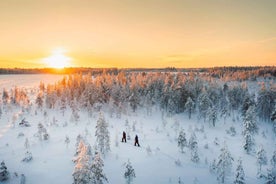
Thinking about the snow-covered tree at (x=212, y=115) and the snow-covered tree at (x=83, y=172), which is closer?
the snow-covered tree at (x=83, y=172)

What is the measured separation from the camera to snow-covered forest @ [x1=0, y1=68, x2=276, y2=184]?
21.0 metres

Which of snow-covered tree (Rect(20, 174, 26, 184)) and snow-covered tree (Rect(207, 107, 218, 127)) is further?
snow-covered tree (Rect(207, 107, 218, 127))

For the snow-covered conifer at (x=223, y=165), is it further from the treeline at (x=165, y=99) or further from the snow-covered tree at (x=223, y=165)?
the treeline at (x=165, y=99)

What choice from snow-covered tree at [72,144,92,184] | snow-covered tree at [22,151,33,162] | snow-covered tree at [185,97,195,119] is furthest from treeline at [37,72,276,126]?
snow-covered tree at [72,144,92,184]

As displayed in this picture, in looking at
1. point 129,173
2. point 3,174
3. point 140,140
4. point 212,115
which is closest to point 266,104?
point 212,115

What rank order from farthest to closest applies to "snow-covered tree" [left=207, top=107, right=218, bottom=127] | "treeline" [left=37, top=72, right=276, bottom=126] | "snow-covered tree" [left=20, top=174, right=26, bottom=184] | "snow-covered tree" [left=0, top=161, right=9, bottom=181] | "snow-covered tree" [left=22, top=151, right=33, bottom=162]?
"treeline" [left=37, top=72, right=276, bottom=126] → "snow-covered tree" [left=207, top=107, right=218, bottom=127] → "snow-covered tree" [left=22, top=151, right=33, bottom=162] → "snow-covered tree" [left=0, top=161, right=9, bottom=181] → "snow-covered tree" [left=20, top=174, right=26, bottom=184]

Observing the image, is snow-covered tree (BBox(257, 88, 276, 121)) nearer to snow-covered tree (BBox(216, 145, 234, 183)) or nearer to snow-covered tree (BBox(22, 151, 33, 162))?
snow-covered tree (BBox(216, 145, 234, 183))

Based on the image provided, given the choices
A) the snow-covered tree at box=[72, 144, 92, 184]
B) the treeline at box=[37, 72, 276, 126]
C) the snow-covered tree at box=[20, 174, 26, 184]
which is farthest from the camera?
the treeline at box=[37, 72, 276, 126]

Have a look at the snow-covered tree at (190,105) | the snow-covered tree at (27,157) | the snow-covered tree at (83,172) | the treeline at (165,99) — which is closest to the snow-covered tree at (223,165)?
the snow-covered tree at (83,172)

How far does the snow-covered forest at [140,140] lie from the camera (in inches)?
826

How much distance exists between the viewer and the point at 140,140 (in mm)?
30781

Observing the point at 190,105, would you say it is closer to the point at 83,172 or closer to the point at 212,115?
the point at 212,115

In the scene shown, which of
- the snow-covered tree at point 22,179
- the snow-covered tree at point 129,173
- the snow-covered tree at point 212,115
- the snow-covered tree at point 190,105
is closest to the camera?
the snow-covered tree at point 22,179

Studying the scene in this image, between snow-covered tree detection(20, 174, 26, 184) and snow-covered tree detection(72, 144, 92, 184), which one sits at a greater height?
snow-covered tree detection(72, 144, 92, 184)
